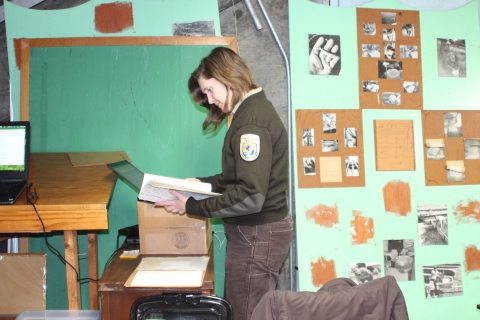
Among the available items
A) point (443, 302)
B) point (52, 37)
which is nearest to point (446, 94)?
point (443, 302)

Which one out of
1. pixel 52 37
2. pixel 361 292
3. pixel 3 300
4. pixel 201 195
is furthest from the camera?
pixel 52 37

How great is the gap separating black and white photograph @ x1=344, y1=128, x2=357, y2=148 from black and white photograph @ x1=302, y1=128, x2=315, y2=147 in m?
0.20

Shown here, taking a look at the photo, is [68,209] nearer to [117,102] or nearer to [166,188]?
[166,188]

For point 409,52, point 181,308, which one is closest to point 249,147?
point 181,308

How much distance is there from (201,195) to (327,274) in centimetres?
115

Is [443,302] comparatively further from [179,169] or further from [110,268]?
[110,268]

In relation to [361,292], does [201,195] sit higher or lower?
higher

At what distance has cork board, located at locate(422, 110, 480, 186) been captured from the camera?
2570 mm

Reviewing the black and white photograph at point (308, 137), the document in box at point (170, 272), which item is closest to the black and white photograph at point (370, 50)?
the black and white photograph at point (308, 137)

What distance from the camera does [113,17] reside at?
247 centimetres

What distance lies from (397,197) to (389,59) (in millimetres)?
813

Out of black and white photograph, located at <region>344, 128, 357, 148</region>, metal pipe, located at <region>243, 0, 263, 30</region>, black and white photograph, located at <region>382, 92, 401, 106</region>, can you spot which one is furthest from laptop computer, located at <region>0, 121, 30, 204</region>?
black and white photograph, located at <region>382, 92, 401, 106</region>

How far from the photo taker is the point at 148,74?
8.14ft

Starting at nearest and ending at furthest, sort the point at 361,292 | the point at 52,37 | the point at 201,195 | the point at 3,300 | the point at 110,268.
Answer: the point at 361,292 < the point at 201,195 < the point at 110,268 < the point at 3,300 < the point at 52,37
